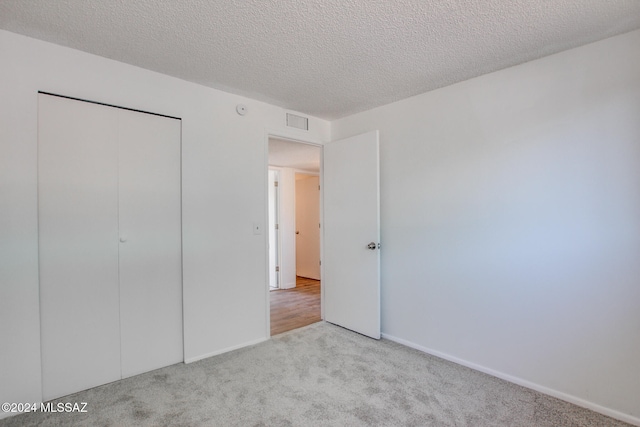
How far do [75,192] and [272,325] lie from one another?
227 cm

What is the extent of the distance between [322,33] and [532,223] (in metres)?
1.91

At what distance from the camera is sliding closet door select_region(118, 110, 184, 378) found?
2326 mm

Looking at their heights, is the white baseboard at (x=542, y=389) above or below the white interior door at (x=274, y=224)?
below

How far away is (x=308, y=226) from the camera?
641cm

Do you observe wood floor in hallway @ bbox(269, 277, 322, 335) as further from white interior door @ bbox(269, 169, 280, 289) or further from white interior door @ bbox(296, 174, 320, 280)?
white interior door @ bbox(296, 174, 320, 280)

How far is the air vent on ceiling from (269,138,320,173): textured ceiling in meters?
0.27

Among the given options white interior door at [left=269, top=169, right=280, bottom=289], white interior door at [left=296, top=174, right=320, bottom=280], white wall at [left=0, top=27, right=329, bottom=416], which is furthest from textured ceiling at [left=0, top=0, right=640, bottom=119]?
white interior door at [left=296, top=174, right=320, bottom=280]

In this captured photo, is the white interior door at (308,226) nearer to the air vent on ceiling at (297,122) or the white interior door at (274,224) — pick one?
the white interior door at (274,224)

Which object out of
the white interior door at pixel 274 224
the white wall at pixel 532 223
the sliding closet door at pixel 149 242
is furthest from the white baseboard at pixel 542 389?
the white interior door at pixel 274 224

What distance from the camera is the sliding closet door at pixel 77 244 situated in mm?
2029

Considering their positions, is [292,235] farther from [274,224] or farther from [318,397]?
[318,397]

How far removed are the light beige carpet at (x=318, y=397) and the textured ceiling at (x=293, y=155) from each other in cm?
236

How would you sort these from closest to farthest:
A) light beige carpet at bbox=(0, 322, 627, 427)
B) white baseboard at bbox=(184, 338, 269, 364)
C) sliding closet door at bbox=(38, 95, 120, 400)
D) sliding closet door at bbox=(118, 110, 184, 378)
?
light beige carpet at bbox=(0, 322, 627, 427), sliding closet door at bbox=(38, 95, 120, 400), sliding closet door at bbox=(118, 110, 184, 378), white baseboard at bbox=(184, 338, 269, 364)

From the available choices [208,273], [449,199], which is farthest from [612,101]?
[208,273]
